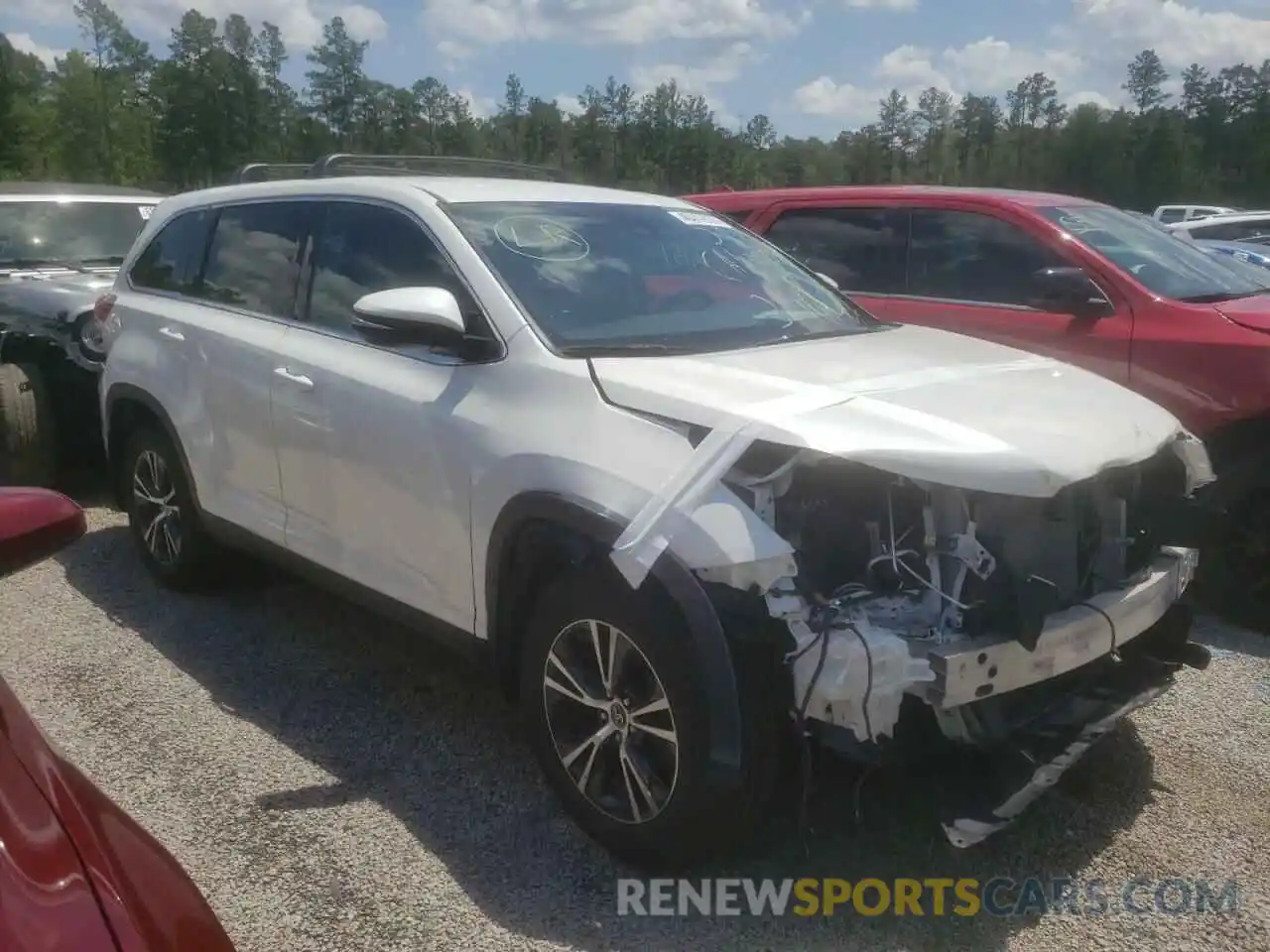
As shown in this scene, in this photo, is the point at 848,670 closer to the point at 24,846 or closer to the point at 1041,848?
the point at 1041,848

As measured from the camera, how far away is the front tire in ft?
9.09

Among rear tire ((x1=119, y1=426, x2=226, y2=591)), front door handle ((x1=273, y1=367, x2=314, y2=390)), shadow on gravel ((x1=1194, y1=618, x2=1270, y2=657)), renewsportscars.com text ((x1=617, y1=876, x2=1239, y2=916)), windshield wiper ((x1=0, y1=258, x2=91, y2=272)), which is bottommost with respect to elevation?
renewsportscars.com text ((x1=617, y1=876, x2=1239, y2=916))

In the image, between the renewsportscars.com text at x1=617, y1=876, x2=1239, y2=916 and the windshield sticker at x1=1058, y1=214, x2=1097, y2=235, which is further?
the windshield sticker at x1=1058, y1=214, x2=1097, y2=235

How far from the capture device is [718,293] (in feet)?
12.8

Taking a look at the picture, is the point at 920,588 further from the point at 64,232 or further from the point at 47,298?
the point at 64,232

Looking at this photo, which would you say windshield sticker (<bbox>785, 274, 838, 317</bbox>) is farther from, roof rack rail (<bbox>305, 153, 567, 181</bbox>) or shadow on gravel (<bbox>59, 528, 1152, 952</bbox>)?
shadow on gravel (<bbox>59, 528, 1152, 952</bbox>)

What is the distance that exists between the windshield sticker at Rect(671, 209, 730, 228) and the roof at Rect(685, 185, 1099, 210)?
184 cm

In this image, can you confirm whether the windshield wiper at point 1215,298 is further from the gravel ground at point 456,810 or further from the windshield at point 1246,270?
the gravel ground at point 456,810

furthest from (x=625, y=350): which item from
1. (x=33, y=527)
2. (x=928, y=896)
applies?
(x=33, y=527)

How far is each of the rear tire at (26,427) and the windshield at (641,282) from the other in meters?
3.94

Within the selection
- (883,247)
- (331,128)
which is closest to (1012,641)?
(883,247)

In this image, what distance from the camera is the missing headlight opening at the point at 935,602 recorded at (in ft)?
8.57

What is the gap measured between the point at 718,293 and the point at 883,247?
2.47m

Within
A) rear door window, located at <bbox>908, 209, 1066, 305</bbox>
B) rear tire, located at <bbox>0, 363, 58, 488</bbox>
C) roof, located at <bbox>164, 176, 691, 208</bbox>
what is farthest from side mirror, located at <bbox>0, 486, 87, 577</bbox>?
rear tire, located at <bbox>0, 363, 58, 488</bbox>
